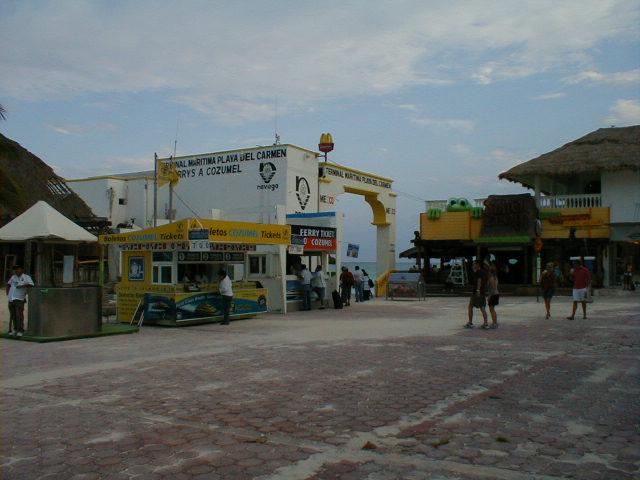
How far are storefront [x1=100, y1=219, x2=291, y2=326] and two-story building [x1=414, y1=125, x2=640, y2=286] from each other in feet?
54.1

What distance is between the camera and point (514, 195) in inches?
1297

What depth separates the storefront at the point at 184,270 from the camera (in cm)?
1641

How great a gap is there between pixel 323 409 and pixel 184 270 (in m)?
11.0

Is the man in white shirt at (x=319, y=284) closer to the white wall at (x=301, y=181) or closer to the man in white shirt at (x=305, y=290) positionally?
the man in white shirt at (x=305, y=290)

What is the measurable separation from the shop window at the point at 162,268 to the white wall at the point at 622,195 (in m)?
23.6

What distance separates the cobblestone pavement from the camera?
5.21 metres

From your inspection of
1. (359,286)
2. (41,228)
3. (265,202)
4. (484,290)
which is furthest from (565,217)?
(41,228)

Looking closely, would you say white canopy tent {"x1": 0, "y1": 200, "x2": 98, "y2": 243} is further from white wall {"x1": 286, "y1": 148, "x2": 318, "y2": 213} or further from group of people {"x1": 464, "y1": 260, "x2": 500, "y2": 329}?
white wall {"x1": 286, "y1": 148, "x2": 318, "y2": 213}

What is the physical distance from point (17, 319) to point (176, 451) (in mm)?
10121

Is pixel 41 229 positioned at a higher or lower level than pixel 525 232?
lower

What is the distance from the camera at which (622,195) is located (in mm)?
31953

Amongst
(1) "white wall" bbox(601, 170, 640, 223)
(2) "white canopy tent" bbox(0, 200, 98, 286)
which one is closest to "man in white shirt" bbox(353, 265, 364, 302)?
(1) "white wall" bbox(601, 170, 640, 223)

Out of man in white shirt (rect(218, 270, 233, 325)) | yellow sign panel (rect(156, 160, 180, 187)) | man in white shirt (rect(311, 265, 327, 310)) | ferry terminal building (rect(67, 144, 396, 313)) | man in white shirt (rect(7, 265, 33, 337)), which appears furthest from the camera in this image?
yellow sign panel (rect(156, 160, 180, 187))

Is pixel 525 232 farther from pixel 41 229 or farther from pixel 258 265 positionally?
pixel 41 229
